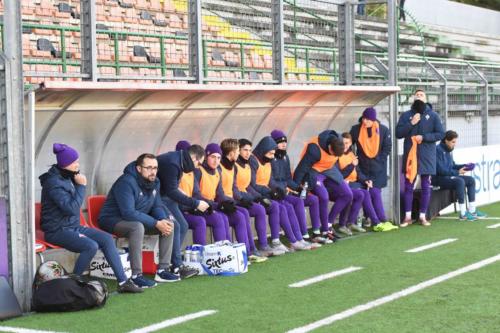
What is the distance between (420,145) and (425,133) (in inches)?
7.9

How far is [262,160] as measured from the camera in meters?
11.0

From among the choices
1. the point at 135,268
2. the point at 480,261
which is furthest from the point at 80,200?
the point at 480,261

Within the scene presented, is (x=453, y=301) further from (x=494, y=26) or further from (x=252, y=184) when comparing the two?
(x=494, y=26)

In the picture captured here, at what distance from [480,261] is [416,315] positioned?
276cm

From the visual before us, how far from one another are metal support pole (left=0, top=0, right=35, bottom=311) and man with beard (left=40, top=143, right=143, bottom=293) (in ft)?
1.90

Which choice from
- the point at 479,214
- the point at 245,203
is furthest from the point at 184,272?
the point at 479,214

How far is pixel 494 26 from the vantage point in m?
38.2

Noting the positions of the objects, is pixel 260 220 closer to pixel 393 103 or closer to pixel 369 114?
pixel 369 114

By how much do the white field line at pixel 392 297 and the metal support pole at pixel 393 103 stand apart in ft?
12.1

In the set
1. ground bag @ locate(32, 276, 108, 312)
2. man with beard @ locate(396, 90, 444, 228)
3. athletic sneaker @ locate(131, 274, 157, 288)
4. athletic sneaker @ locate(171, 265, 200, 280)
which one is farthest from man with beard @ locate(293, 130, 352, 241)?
ground bag @ locate(32, 276, 108, 312)

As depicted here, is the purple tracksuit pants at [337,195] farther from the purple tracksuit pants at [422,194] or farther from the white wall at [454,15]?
the white wall at [454,15]

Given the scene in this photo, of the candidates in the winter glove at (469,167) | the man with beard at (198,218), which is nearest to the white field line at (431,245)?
the man with beard at (198,218)

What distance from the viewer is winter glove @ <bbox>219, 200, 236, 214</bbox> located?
9.97 m

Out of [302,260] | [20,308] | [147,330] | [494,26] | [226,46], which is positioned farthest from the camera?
[494,26]
